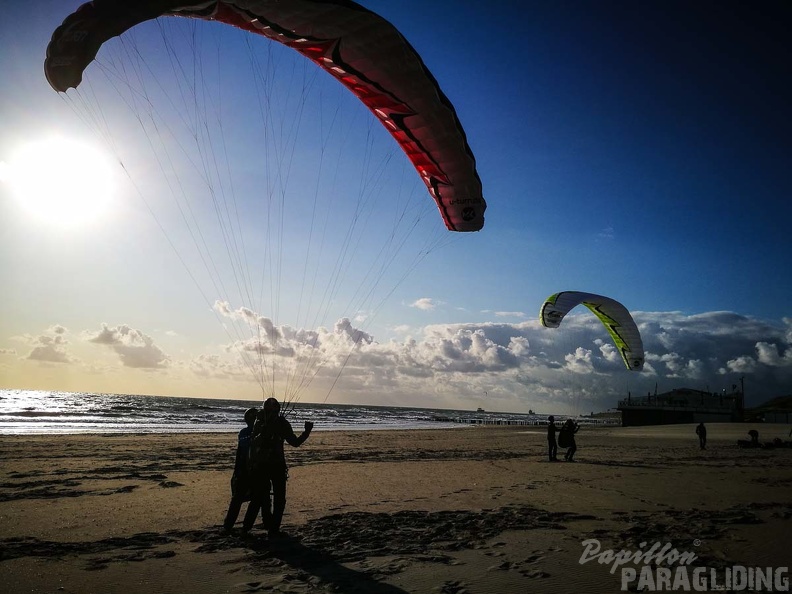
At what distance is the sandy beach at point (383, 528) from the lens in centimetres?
430

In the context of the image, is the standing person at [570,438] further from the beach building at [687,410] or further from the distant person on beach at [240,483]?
the beach building at [687,410]

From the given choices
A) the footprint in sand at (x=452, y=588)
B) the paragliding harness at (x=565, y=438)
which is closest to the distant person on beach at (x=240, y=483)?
the footprint in sand at (x=452, y=588)

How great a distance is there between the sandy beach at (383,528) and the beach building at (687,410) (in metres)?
40.4

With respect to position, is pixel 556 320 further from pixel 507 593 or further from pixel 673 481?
pixel 507 593

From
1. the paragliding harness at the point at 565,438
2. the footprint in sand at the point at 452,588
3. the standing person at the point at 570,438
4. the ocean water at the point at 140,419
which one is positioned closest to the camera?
the footprint in sand at the point at 452,588

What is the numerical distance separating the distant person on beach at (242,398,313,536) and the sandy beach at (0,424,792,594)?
263 mm

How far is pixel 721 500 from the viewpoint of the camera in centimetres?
770

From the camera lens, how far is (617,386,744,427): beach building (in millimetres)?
46719

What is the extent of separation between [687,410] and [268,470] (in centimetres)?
5162

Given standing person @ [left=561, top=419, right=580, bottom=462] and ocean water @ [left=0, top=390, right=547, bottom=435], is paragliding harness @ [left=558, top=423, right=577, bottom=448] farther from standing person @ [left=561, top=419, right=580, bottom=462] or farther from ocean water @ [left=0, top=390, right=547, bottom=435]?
ocean water @ [left=0, top=390, right=547, bottom=435]

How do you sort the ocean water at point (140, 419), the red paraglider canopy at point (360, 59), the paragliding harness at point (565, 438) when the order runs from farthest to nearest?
the ocean water at point (140, 419) → the paragliding harness at point (565, 438) → the red paraglider canopy at point (360, 59)

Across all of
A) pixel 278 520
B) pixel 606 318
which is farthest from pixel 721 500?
pixel 606 318

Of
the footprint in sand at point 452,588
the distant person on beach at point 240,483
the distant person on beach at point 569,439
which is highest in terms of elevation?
the distant person on beach at point 240,483

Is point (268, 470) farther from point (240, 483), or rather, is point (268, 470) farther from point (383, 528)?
point (383, 528)
